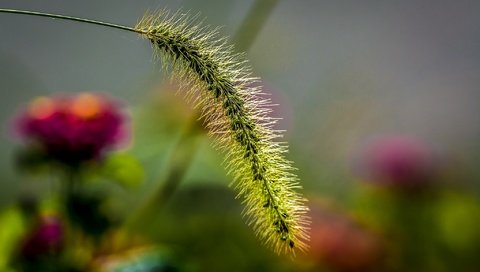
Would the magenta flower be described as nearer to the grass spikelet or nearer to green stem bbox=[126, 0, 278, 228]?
green stem bbox=[126, 0, 278, 228]

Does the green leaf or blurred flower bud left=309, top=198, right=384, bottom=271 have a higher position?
blurred flower bud left=309, top=198, right=384, bottom=271

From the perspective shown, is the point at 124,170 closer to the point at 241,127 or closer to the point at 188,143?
the point at 188,143

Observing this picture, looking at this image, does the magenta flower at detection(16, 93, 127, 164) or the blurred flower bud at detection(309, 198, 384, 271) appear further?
the blurred flower bud at detection(309, 198, 384, 271)

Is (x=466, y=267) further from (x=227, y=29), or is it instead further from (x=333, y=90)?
(x=227, y=29)

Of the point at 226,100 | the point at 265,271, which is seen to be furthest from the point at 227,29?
the point at 226,100

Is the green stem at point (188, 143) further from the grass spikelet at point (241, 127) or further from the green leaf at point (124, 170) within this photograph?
the grass spikelet at point (241, 127)

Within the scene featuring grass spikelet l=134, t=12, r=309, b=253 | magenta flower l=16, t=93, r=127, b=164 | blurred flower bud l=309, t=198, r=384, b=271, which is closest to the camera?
grass spikelet l=134, t=12, r=309, b=253

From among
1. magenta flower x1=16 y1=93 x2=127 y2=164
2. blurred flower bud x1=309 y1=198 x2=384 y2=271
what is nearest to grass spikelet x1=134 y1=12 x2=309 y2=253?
magenta flower x1=16 y1=93 x2=127 y2=164

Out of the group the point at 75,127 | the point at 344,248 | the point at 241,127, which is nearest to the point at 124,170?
the point at 75,127
